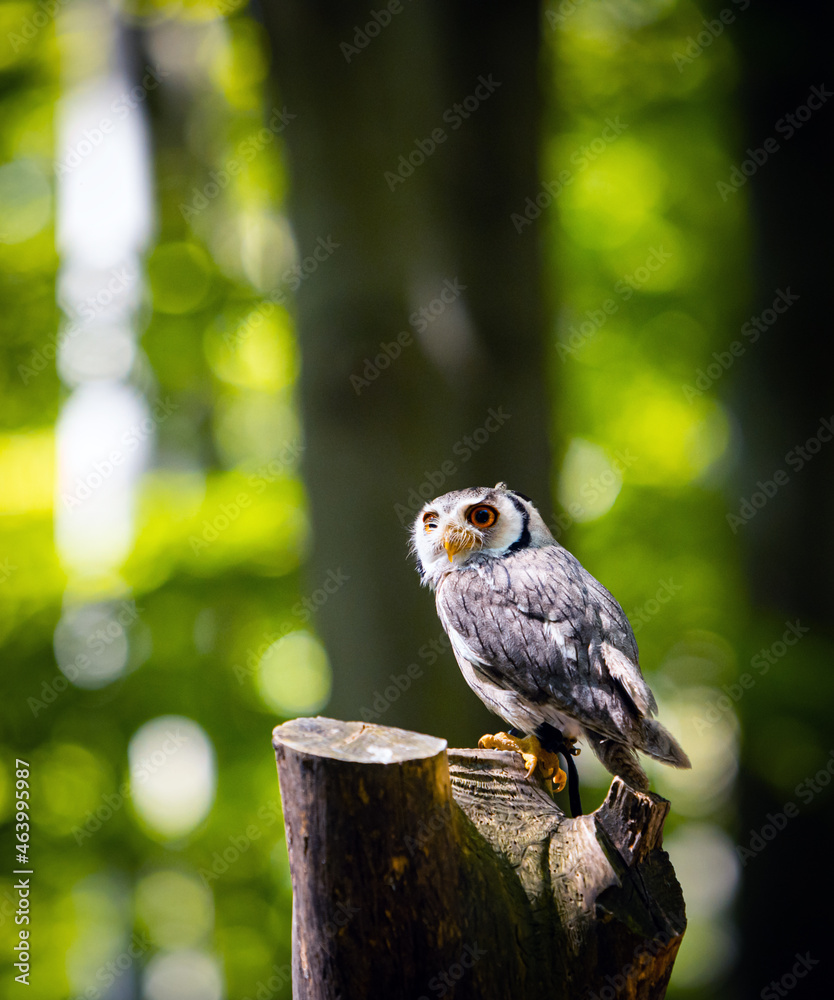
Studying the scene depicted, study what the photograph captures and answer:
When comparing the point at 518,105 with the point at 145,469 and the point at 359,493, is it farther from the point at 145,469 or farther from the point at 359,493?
the point at 145,469

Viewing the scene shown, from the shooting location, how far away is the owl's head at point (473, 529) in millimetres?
2570

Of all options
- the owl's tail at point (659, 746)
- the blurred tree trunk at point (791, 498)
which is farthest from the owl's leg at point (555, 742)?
the blurred tree trunk at point (791, 498)

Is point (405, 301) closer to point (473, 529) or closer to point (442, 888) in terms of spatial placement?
point (473, 529)

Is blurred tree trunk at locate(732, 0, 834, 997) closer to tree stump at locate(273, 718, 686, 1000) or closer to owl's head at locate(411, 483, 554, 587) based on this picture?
owl's head at locate(411, 483, 554, 587)

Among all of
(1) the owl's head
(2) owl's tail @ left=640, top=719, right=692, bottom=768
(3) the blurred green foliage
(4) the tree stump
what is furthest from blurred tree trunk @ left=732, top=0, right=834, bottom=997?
(4) the tree stump

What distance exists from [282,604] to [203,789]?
153 cm

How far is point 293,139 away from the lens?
11.4 ft

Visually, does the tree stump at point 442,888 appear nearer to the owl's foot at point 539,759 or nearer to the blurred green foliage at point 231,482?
the owl's foot at point 539,759

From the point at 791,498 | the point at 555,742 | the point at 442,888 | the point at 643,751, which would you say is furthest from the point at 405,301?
the point at 791,498

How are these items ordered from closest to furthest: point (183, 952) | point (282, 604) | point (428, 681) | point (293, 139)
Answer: point (428, 681) < point (293, 139) < point (282, 604) < point (183, 952)

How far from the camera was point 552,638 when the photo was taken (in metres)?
2.33

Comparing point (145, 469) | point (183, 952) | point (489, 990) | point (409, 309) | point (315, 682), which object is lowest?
point (183, 952)

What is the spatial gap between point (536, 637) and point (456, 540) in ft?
1.39

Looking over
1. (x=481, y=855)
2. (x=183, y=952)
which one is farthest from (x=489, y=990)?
(x=183, y=952)
